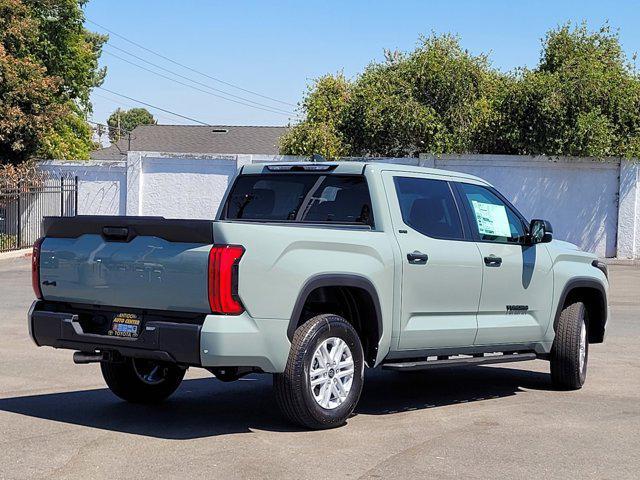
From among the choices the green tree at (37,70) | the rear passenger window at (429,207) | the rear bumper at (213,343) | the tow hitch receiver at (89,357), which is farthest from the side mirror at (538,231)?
the green tree at (37,70)

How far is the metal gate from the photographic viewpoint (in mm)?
32094

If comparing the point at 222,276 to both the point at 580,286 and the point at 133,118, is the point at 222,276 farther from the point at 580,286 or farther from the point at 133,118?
the point at 133,118

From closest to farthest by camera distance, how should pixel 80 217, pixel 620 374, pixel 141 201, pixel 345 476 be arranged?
pixel 345 476, pixel 80 217, pixel 620 374, pixel 141 201

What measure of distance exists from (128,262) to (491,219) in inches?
141

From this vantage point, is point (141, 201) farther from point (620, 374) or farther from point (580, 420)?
point (580, 420)

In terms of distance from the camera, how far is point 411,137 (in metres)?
31.7

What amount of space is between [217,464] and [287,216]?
2914 millimetres

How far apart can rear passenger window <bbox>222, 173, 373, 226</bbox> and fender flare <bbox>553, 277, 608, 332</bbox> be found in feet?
8.28

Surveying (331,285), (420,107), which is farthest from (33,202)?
(331,285)

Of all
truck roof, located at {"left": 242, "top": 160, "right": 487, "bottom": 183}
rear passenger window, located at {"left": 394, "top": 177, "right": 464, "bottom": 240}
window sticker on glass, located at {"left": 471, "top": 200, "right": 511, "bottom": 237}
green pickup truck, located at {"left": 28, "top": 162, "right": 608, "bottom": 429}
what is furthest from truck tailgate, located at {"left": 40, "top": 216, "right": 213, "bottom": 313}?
window sticker on glass, located at {"left": 471, "top": 200, "right": 511, "bottom": 237}

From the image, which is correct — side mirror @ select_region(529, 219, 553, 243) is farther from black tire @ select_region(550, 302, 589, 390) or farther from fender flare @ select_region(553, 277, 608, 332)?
black tire @ select_region(550, 302, 589, 390)

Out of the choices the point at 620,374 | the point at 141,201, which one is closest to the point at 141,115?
the point at 141,201

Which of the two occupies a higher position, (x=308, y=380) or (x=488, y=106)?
(x=488, y=106)

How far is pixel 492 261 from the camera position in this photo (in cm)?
919
